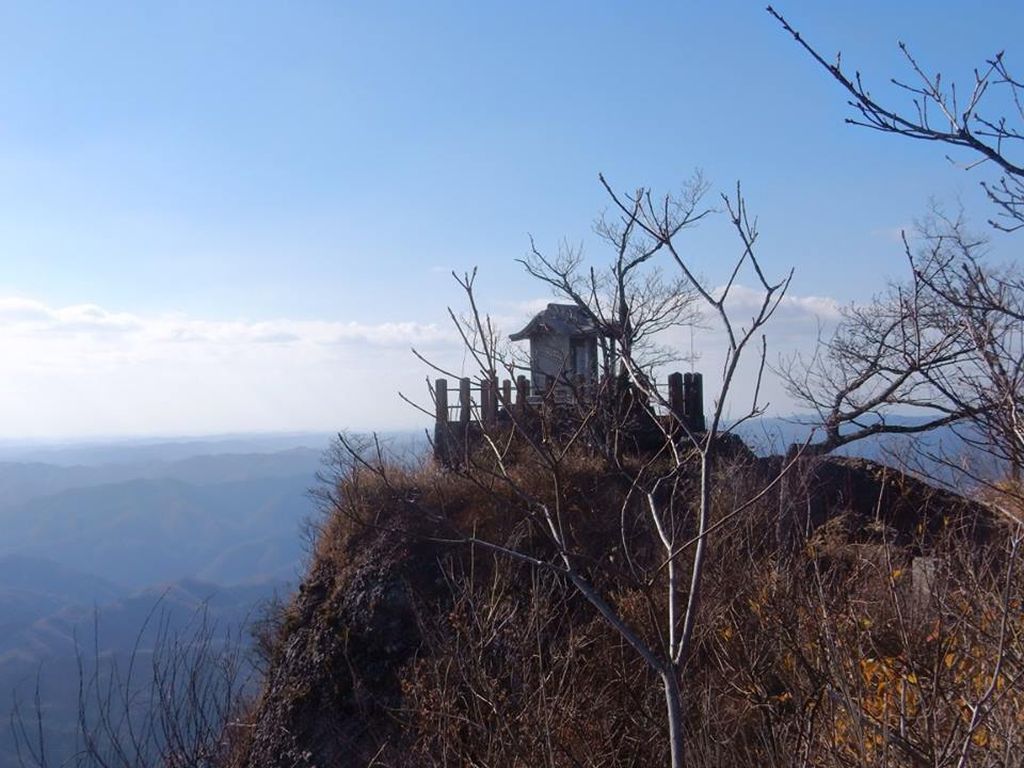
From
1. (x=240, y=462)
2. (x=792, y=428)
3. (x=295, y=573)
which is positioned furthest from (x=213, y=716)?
(x=240, y=462)

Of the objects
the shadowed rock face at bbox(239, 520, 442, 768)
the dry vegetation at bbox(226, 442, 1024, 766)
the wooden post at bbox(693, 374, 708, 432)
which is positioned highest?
the wooden post at bbox(693, 374, 708, 432)

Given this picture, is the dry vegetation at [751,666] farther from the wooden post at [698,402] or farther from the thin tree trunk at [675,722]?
the wooden post at [698,402]

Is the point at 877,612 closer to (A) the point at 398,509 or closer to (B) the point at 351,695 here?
(B) the point at 351,695

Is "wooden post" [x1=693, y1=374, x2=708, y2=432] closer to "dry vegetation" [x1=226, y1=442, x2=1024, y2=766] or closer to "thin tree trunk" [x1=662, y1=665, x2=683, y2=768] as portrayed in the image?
"dry vegetation" [x1=226, y1=442, x2=1024, y2=766]

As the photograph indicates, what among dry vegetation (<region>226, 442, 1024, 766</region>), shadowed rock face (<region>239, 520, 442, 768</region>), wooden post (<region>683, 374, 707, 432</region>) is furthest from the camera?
wooden post (<region>683, 374, 707, 432</region>)

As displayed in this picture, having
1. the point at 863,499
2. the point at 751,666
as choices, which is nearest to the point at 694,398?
the point at 863,499

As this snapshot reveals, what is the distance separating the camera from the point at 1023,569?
18.8ft

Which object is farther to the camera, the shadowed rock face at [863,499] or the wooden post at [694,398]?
the wooden post at [694,398]

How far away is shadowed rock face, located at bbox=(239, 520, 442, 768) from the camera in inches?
550

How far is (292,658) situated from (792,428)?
8.00 metres

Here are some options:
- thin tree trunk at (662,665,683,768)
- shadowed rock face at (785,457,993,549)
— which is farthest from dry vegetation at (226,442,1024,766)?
shadowed rock face at (785,457,993,549)

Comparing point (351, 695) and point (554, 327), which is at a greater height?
point (554, 327)

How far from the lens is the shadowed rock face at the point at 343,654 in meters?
14.0

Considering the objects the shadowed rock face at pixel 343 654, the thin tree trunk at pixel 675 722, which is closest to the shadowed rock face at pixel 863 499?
the shadowed rock face at pixel 343 654
